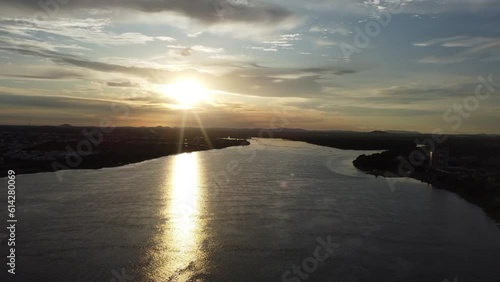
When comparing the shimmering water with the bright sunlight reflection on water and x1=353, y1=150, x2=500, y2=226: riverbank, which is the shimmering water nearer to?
the bright sunlight reflection on water

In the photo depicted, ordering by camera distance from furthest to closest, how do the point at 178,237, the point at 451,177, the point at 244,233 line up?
the point at 451,177, the point at 244,233, the point at 178,237

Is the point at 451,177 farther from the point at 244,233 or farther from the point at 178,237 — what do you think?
the point at 178,237

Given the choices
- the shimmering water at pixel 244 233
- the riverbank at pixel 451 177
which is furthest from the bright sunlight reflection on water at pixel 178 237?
the riverbank at pixel 451 177

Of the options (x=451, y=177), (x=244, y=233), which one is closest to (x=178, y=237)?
(x=244, y=233)

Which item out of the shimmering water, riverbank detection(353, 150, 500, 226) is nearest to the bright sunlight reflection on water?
the shimmering water

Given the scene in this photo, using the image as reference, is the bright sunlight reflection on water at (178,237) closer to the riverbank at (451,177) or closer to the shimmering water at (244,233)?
the shimmering water at (244,233)

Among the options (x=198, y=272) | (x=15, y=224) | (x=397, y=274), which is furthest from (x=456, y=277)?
(x=15, y=224)

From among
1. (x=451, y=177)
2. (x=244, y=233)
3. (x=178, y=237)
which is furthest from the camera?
(x=451, y=177)

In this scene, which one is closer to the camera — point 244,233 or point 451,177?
point 244,233
